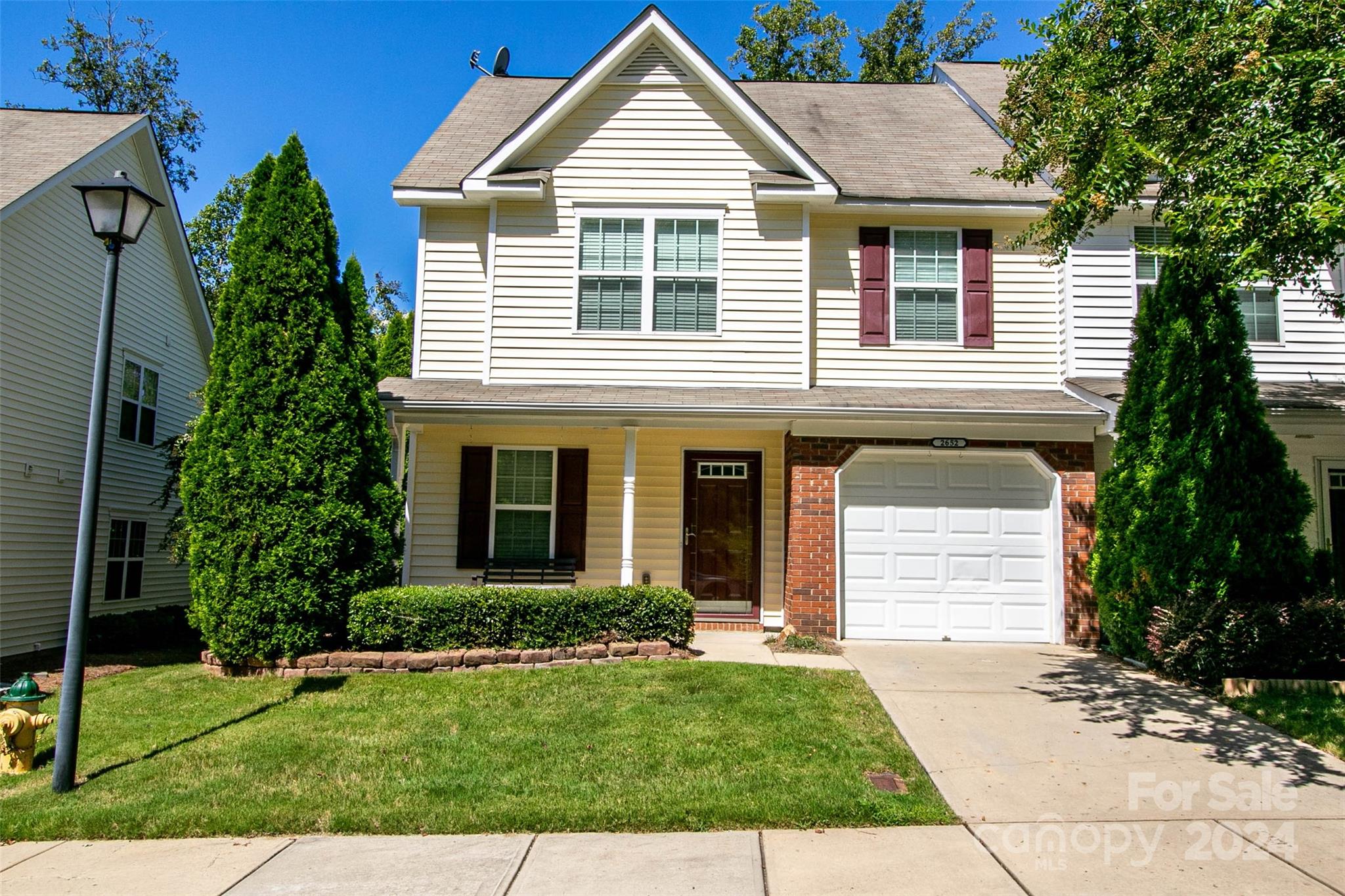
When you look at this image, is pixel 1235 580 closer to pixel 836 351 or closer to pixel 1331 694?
pixel 1331 694

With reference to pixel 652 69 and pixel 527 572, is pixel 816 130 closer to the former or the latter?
pixel 652 69

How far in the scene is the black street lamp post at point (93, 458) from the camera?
5.55 metres

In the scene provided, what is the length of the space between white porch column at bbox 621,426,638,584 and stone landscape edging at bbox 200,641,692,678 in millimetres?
1351

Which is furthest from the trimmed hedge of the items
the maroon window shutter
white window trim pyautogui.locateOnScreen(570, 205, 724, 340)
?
the maroon window shutter

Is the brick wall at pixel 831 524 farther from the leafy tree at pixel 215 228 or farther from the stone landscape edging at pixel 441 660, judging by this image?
the leafy tree at pixel 215 228

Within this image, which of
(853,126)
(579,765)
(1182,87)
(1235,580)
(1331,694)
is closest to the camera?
(579,765)

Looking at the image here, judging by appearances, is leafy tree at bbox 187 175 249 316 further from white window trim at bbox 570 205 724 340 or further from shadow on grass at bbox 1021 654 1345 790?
shadow on grass at bbox 1021 654 1345 790

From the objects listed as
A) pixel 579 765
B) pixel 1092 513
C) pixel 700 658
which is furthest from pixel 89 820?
pixel 1092 513

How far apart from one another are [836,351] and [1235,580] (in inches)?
200

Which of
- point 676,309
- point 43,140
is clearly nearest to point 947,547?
point 676,309

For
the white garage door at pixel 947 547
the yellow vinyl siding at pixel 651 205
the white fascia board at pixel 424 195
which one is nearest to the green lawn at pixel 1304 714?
the white garage door at pixel 947 547

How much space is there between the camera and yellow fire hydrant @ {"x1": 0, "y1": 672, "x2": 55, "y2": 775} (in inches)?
237

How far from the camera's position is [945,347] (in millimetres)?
11086

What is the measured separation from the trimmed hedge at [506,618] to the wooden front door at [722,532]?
7.63 feet
